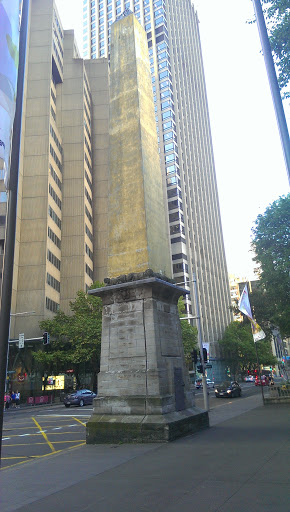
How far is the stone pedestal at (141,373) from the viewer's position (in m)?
11.2

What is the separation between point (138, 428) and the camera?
432 inches

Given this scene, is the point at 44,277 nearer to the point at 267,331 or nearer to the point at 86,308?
the point at 86,308

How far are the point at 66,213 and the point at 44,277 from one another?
1512cm

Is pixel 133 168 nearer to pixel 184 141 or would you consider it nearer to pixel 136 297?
pixel 136 297

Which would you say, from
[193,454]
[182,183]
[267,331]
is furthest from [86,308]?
[182,183]

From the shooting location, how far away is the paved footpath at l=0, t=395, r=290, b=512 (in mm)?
5602

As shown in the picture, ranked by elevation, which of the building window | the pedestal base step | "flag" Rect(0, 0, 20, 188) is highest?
the building window

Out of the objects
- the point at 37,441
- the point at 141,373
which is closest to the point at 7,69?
the point at 141,373

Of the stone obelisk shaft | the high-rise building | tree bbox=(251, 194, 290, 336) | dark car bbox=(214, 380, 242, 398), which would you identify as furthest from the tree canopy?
the high-rise building

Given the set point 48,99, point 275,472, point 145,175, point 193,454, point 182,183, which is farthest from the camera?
point 182,183

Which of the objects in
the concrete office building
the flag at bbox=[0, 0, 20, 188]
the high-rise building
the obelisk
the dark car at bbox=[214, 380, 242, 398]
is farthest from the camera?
the high-rise building

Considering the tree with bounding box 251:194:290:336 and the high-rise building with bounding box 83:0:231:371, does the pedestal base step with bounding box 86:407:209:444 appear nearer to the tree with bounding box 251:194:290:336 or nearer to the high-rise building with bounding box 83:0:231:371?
the tree with bounding box 251:194:290:336

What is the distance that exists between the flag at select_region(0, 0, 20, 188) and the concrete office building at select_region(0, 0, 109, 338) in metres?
42.5

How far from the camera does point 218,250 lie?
107m
